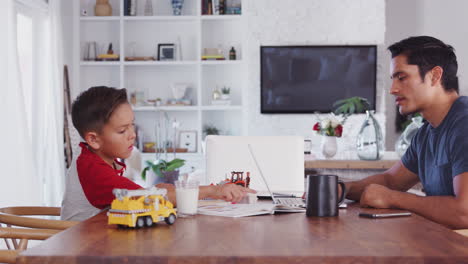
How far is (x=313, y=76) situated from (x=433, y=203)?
545 cm

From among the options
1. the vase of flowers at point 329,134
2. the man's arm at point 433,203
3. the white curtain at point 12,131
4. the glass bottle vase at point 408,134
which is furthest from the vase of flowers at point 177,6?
the man's arm at point 433,203

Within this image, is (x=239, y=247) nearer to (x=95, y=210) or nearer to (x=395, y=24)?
(x=95, y=210)

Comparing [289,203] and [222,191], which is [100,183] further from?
[289,203]

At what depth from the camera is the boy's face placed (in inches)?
75.4

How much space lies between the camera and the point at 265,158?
2695 millimetres

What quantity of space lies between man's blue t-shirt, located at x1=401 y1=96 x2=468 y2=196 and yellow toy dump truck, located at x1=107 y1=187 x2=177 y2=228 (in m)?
0.95

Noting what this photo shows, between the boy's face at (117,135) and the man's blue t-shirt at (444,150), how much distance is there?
994mm

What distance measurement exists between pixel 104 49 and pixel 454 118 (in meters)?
5.83

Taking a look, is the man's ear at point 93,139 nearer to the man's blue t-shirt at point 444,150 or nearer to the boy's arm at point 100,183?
the boy's arm at point 100,183

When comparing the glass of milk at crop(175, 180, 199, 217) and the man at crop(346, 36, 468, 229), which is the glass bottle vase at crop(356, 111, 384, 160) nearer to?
the man at crop(346, 36, 468, 229)

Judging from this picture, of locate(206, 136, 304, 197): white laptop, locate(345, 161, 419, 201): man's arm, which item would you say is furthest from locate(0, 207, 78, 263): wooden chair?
locate(345, 161, 419, 201): man's arm

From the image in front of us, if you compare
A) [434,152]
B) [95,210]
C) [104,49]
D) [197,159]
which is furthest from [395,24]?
[95,210]

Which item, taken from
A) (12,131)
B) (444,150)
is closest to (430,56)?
(444,150)

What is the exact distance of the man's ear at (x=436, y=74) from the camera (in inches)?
85.7
